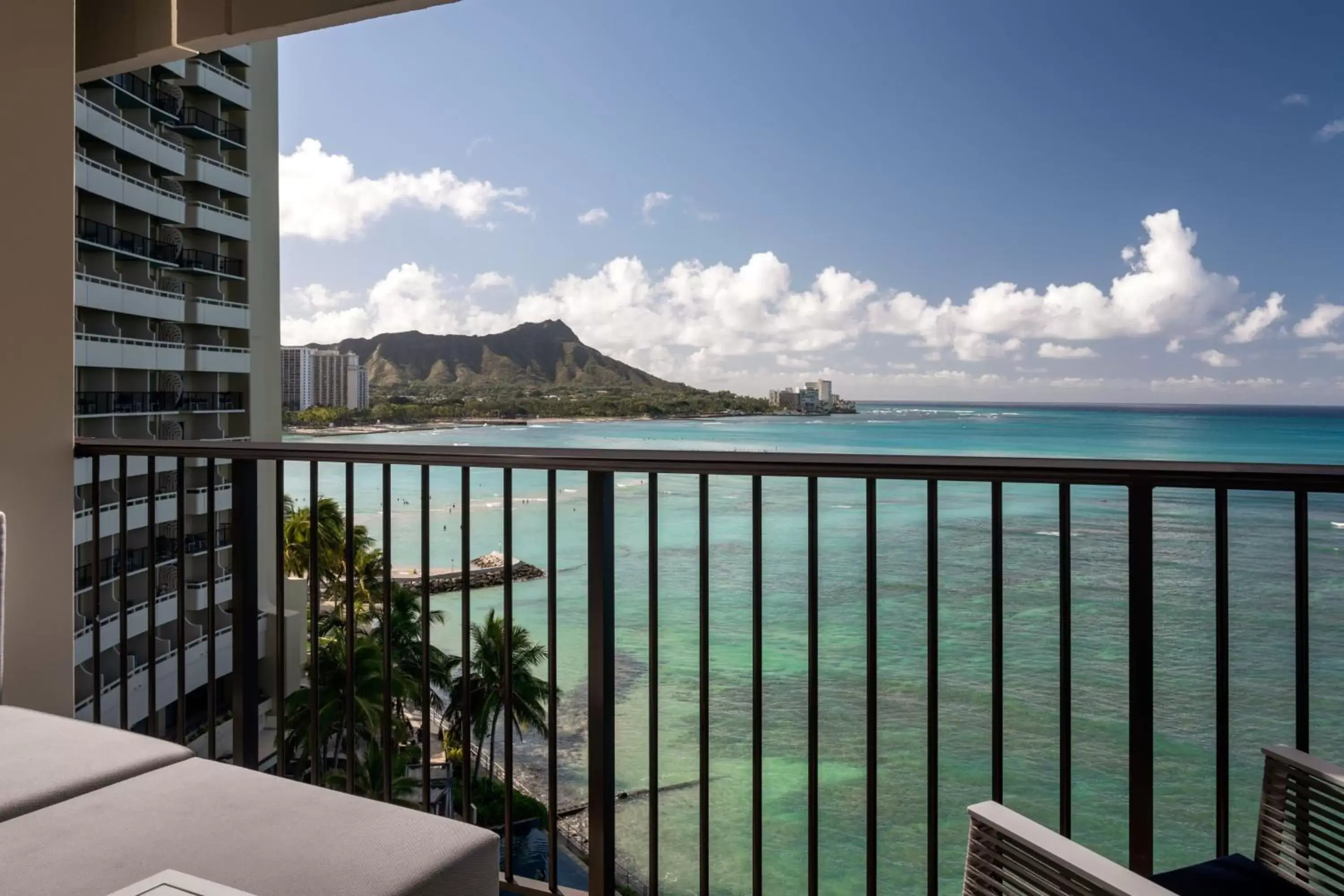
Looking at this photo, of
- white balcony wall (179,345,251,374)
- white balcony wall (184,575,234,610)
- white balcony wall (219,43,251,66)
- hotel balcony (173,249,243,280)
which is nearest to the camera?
white balcony wall (184,575,234,610)

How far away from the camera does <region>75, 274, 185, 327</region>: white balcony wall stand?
59.5 ft

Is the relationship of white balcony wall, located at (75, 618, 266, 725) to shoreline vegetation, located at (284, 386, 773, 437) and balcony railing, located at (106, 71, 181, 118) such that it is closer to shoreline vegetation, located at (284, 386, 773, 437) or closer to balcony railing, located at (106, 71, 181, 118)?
shoreline vegetation, located at (284, 386, 773, 437)

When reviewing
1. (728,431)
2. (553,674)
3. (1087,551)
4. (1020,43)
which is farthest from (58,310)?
Result: (1020,43)

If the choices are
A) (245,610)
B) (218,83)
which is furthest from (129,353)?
(245,610)

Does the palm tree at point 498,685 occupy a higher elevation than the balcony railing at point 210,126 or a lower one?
lower

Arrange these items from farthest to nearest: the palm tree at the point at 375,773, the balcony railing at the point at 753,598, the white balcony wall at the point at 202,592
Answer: the white balcony wall at the point at 202,592 → the palm tree at the point at 375,773 → the balcony railing at the point at 753,598

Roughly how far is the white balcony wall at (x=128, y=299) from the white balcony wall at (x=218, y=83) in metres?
5.12

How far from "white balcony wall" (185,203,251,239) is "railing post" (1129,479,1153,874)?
24303mm

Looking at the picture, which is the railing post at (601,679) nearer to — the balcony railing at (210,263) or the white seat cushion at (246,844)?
the white seat cushion at (246,844)

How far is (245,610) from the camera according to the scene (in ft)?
6.53

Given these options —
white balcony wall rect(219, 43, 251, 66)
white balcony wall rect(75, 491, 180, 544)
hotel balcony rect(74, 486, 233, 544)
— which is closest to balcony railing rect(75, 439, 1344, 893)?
hotel balcony rect(74, 486, 233, 544)

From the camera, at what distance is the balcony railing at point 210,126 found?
21781 mm

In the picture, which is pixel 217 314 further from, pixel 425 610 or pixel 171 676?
pixel 425 610

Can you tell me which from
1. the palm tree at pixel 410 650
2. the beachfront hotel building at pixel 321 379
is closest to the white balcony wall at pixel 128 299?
the beachfront hotel building at pixel 321 379
